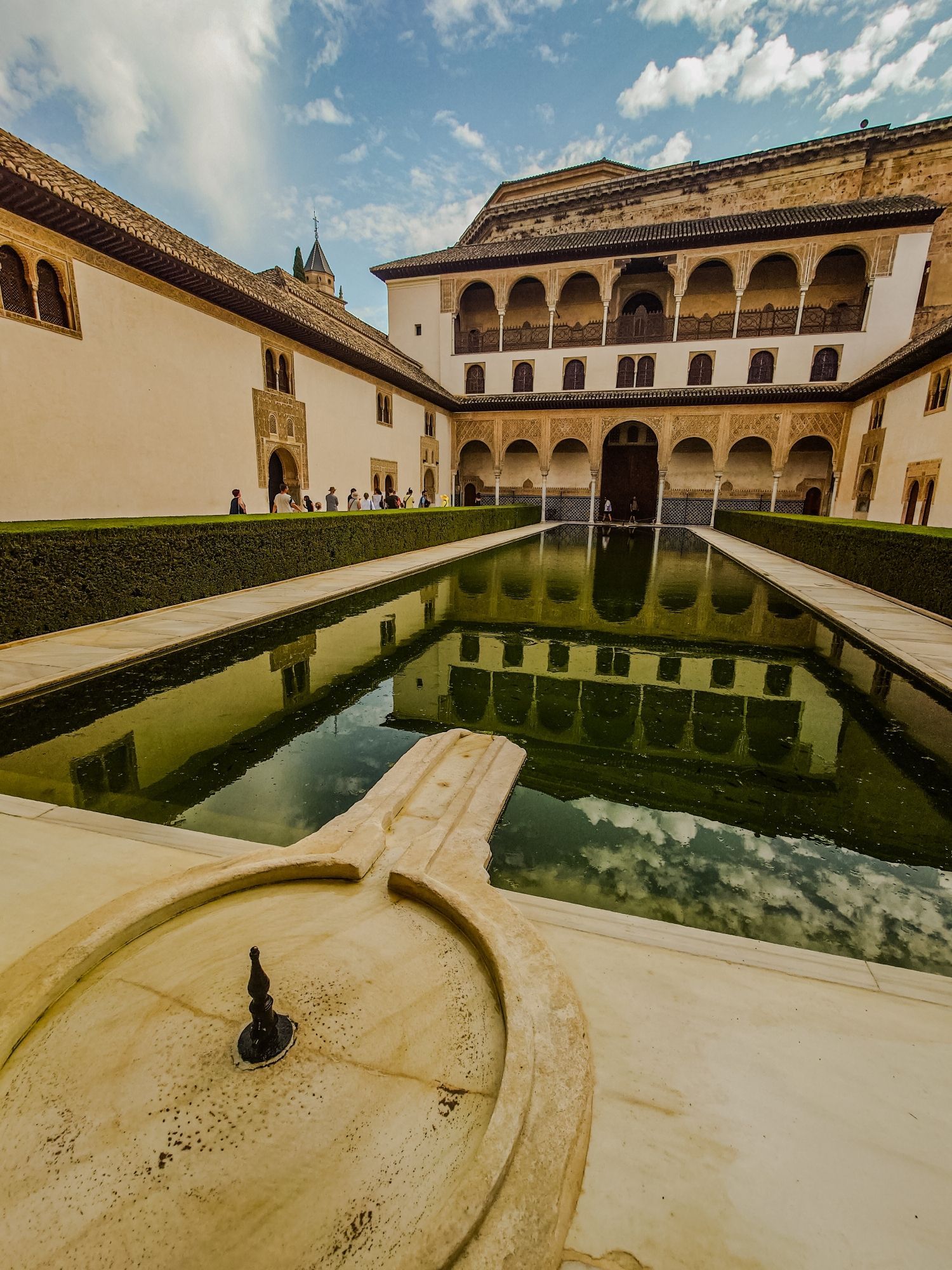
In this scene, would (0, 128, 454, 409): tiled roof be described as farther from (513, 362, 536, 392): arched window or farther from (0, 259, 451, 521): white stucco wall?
(513, 362, 536, 392): arched window

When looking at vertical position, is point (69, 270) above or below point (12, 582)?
above

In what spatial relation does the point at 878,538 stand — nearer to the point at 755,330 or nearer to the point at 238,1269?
the point at 238,1269

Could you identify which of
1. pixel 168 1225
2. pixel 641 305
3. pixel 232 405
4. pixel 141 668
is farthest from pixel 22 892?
pixel 641 305

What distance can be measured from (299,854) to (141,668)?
11.2 ft

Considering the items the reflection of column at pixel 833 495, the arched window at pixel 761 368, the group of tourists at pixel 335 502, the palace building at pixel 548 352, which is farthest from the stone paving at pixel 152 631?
the arched window at pixel 761 368

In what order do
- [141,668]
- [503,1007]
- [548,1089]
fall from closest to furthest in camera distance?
[548,1089] → [503,1007] → [141,668]

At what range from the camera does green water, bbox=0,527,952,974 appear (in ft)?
7.75

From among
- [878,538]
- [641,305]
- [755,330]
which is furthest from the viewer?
[641,305]

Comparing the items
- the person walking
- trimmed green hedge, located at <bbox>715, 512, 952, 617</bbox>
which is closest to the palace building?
the person walking

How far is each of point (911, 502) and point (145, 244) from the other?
19898 mm

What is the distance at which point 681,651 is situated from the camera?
18.8 feet

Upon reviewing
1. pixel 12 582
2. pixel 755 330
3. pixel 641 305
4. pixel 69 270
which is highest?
pixel 641 305

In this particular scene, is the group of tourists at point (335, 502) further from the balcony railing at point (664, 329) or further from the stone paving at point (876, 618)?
the balcony railing at point (664, 329)

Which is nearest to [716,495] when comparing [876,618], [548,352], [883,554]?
[548,352]
